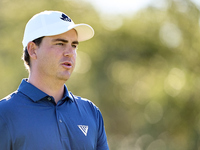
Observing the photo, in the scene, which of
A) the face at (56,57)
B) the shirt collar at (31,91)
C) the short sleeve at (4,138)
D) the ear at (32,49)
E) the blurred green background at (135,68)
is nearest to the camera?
the short sleeve at (4,138)

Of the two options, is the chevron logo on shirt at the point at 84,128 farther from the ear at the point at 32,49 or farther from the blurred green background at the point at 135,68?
the blurred green background at the point at 135,68

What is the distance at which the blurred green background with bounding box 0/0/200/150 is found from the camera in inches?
616

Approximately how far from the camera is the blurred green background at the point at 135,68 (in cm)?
1564

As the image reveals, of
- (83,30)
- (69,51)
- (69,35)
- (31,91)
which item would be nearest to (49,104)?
(31,91)

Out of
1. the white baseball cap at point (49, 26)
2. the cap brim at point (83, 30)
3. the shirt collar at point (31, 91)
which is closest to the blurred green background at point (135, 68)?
the cap brim at point (83, 30)

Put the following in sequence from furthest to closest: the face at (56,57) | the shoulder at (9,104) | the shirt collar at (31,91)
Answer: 1. the face at (56,57)
2. the shirt collar at (31,91)
3. the shoulder at (9,104)

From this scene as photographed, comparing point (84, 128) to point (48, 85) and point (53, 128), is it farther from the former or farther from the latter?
point (48, 85)

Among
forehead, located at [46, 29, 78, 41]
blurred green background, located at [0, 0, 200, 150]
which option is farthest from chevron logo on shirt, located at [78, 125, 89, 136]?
blurred green background, located at [0, 0, 200, 150]

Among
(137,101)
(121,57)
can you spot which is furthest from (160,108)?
(121,57)

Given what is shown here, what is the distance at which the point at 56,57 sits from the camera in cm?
310

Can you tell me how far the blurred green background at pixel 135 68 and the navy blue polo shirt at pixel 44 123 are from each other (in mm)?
12311

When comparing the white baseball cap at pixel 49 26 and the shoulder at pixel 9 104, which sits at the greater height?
the white baseball cap at pixel 49 26

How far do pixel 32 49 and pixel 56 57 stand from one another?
242mm

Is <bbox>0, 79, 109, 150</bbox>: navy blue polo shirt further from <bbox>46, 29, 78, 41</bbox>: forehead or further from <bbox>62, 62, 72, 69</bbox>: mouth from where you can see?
<bbox>46, 29, 78, 41</bbox>: forehead
